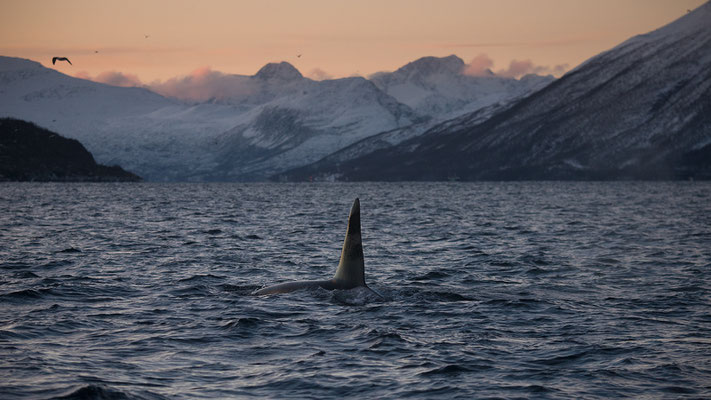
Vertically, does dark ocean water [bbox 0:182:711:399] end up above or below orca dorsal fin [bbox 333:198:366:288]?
below

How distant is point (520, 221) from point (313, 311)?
2174 inches

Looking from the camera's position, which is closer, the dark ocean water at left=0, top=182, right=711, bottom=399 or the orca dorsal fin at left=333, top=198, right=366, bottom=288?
the dark ocean water at left=0, top=182, right=711, bottom=399

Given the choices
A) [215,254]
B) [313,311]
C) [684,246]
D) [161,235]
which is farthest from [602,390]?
[161,235]

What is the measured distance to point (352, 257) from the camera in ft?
84.6

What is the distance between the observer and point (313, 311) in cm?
2408

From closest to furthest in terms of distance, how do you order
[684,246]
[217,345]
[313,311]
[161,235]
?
1. [217,345]
2. [313,311]
3. [684,246]
4. [161,235]

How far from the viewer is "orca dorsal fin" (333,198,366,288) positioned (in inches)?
981

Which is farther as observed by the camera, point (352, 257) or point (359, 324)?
point (352, 257)

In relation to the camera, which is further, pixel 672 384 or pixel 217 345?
pixel 217 345

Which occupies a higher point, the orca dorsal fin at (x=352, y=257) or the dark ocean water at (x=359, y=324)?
the orca dorsal fin at (x=352, y=257)

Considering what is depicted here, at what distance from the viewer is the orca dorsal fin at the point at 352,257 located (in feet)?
81.7

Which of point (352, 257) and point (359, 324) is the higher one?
point (352, 257)

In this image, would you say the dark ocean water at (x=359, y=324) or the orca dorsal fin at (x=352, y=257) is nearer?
the dark ocean water at (x=359, y=324)

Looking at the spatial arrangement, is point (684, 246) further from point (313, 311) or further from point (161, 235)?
point (161, 235)
